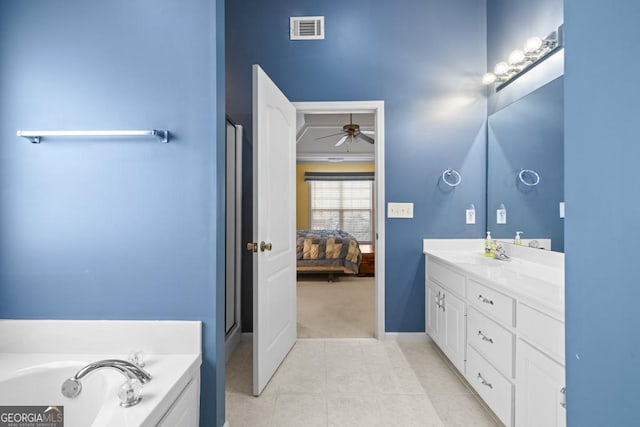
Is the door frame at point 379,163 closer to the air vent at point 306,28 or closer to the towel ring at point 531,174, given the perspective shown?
the air vent at point 306,28

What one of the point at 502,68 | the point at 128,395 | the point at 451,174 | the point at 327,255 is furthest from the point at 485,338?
the point at 327,255

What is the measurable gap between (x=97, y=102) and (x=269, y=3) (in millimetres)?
2019

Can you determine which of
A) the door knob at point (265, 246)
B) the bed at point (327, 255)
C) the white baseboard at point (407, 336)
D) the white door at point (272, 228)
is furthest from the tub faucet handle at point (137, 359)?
the bed at point (327, 255)

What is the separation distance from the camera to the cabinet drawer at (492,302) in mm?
1486

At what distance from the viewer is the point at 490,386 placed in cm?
163

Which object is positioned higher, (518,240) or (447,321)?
(518,240)

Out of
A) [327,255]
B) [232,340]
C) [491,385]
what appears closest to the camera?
[491,385]

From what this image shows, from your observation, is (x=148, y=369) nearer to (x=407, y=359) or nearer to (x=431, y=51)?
(x=407, y=359)

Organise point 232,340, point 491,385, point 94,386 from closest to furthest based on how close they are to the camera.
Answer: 1. point 94,386
2. point 491,385
3. point 232,340

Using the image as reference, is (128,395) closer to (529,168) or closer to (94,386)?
(94,386)

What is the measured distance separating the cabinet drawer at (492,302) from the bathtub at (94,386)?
1.47 metres

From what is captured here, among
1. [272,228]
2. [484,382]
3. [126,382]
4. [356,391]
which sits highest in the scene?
[272,228]

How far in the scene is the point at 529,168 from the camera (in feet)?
7.09

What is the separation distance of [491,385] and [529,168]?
148cm
